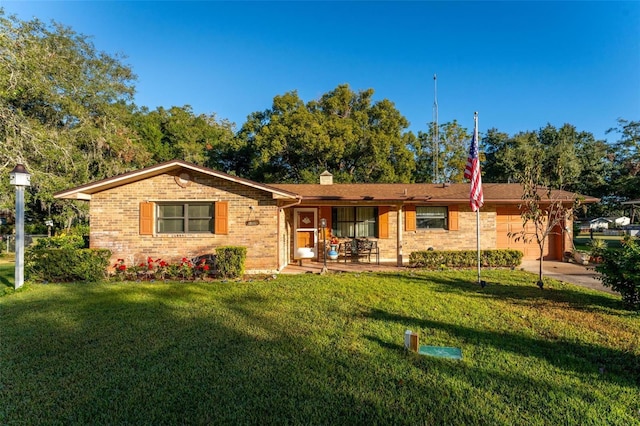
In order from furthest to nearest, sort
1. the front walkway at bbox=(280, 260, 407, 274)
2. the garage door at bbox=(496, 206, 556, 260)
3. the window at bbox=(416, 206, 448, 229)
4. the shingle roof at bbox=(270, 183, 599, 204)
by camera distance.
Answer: the garage door at bbox=(496, 206, 556, 260), the window at bbox=(416, 206, 448, 229), the shingle roof at bbox=(270, 183, 599, 204), the front walkway at bbox=(280, 260, 407, 274)

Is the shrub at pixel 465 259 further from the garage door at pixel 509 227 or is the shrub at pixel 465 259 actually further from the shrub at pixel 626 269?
the shrub at pixel 626 269

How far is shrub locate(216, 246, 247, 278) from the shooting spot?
351 inches

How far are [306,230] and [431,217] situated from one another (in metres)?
5.17

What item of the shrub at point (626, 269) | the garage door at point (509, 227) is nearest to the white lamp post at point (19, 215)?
the shrub at point (626, 269)

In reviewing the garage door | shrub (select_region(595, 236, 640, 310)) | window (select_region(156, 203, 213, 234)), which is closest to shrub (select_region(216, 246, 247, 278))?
window (select_region(156, 203, 213, 234))

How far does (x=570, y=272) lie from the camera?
32.3 feet

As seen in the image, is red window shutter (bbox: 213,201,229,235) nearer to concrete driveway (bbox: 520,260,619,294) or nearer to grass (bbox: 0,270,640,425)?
grass (bbox: 0,270,640,425)

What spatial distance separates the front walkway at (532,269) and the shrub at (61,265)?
5577 mm

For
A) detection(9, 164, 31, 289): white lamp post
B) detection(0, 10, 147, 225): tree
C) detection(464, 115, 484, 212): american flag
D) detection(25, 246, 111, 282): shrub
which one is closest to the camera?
detection(9, 164, 31, 289): white lamp post

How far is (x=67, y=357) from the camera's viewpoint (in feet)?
12.8

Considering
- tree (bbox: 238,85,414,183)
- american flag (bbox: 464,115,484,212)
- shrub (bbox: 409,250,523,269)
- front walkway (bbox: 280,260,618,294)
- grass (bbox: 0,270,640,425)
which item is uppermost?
tree (bbox: 238,85,414,183)

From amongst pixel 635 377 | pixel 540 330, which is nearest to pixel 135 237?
pixel 540 330

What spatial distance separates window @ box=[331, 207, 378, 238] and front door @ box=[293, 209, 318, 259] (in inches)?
30.9

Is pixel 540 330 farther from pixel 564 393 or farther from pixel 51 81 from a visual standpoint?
pixel 51 81
